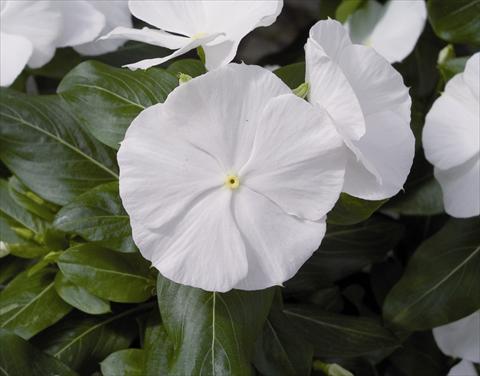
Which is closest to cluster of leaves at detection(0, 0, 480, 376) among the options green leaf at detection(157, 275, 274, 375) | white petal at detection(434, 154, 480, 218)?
green leaf at detection(157, 275, 274, 375)

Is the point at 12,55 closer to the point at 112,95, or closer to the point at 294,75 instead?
the point at 112,95

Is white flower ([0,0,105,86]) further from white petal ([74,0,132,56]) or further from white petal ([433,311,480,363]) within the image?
white petal ([433,311,480,363])

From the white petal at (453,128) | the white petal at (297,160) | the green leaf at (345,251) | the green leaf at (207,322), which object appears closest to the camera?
the white petal at (297,160)

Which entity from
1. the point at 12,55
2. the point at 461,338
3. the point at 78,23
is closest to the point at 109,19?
the point at 78,23

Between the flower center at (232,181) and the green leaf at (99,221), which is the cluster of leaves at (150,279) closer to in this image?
the green leaf at (99,221)

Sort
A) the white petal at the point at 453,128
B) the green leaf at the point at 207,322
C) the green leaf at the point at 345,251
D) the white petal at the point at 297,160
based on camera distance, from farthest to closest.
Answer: the green leaf at the point at 345,251 < the white petal at the point at 453,128 < the green leaf at the point at 207,322 < the white petal at the point at 297,160

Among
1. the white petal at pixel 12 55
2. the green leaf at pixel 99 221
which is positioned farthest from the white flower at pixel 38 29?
the green leaf at pixel 99 221
